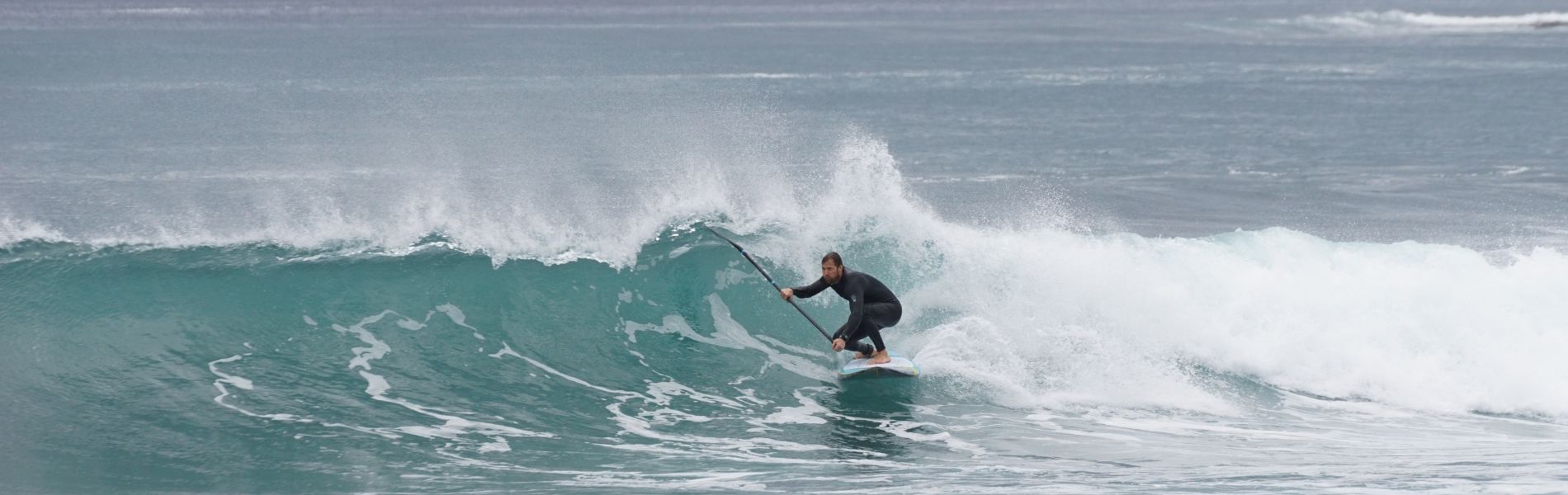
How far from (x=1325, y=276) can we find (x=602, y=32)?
81684 millimetres

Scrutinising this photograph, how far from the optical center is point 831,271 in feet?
39.0

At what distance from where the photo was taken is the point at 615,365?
530 inches

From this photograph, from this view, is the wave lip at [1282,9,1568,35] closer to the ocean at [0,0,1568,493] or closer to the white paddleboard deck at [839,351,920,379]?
the ocean at [0,0,1568,493]

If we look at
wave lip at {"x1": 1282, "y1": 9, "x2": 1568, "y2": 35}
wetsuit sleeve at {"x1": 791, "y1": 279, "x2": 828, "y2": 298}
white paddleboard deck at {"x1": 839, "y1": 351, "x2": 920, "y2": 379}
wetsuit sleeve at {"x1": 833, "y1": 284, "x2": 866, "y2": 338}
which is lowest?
white paddleboard deck at {"x1": 839, "y1": 351, "x2": 920, "y2": 379}

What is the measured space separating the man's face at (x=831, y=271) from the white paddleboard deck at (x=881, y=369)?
2.60 ft

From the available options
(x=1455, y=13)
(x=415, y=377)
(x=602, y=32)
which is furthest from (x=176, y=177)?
(x=1455, y=13)

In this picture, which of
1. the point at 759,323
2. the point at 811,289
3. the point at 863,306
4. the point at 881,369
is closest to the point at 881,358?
the point at 881,369

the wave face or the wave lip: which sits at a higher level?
the wave lip

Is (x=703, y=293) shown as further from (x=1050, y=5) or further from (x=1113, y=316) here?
(x=1050, y=5)

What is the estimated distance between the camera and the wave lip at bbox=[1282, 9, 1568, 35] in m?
93.2

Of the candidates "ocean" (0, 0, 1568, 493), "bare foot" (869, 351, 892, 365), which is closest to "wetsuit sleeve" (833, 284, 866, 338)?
"bare foot" (869, 351, 892, 365)

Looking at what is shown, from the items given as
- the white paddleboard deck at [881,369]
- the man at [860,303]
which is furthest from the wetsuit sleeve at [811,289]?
the white paddleboard deck at [881,369]

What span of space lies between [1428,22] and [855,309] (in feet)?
333

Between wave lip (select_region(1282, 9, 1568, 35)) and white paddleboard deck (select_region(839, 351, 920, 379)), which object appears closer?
white paddleboard deck (select_region(839, 351, 920, 379))
